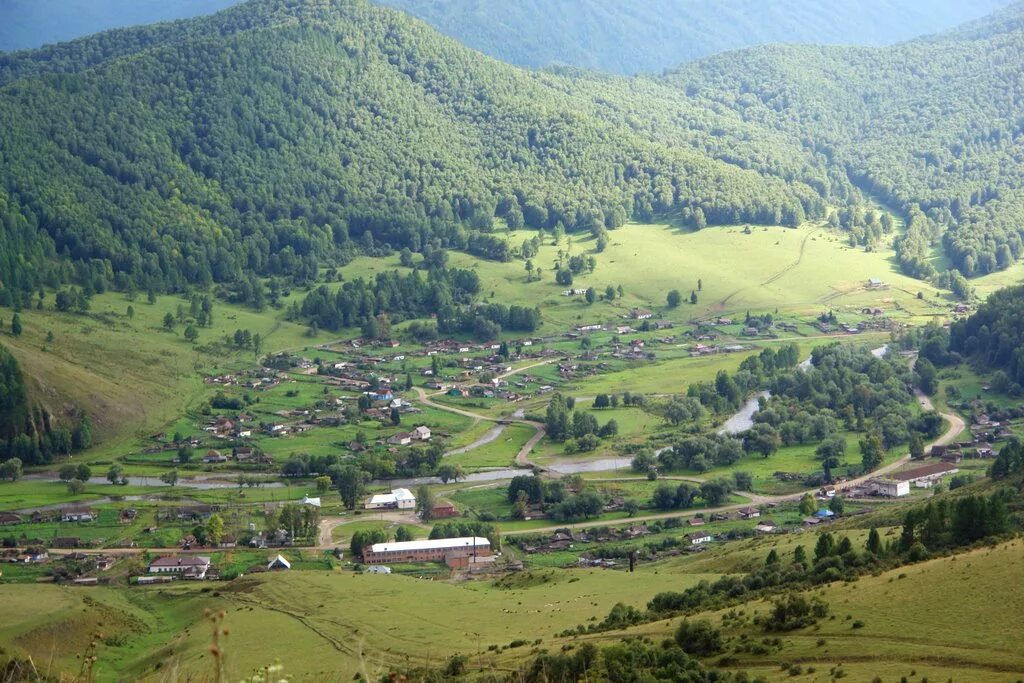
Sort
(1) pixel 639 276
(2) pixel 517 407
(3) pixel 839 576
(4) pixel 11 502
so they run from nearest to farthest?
1. (3) pixel 839 576
2. (4) pixel 11 502
3. (2) pixel 517 407
4. (1) pixel 639 276

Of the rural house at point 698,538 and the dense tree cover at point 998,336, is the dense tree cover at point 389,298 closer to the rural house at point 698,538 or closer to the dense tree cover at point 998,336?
the dense tree cover at point 998,336

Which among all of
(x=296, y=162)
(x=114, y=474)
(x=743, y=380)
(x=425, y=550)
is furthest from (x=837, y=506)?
(x=296, y=162)

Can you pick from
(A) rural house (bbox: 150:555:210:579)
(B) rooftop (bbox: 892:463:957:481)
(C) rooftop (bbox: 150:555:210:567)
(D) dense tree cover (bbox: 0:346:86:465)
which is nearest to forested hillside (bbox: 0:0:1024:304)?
(D) dense tree cover (bbox: 0:346:86:465)

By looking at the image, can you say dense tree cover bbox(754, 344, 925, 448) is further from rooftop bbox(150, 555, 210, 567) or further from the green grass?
rooftop bbox(150, 555, 210, 567)

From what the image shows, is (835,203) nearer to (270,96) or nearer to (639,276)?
(639,276)

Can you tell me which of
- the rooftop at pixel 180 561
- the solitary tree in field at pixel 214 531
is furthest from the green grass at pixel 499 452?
the rooftop at pixel 180 561

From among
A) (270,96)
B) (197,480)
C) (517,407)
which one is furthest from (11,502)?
(270,96)

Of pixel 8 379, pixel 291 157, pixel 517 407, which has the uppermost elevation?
pixel 291 157
